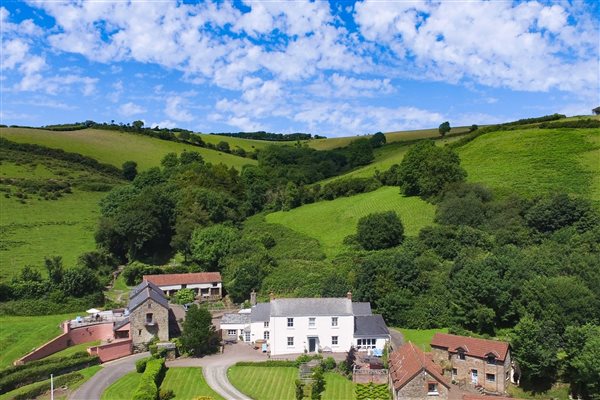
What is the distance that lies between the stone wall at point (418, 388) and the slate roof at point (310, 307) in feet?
41.5

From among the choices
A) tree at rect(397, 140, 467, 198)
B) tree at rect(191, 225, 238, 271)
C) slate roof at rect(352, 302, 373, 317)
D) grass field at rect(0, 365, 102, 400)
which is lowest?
grass field at rect(0, 365, 102, 400)

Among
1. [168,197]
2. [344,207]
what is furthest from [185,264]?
[344,207]

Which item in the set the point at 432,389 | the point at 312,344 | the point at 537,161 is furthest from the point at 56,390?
the point at 537,161

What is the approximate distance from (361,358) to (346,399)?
26.6ft

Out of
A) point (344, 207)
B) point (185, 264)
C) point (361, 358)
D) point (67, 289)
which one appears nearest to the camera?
point (361, 358)

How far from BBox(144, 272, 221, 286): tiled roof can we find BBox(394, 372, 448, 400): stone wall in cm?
3716

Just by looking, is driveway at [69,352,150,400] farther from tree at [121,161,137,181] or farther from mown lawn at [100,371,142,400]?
tree at [121,161,137,181]

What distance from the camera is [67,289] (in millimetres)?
63312

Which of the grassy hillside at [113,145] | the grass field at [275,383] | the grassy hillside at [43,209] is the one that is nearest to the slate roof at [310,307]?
the grass field at [275,383]

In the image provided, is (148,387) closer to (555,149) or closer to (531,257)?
(531,257)

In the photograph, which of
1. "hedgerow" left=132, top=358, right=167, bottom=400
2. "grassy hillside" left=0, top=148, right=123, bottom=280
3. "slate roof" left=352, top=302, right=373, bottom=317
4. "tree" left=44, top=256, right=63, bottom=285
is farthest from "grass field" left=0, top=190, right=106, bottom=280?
"slate roof" left=352, top=302, right=373, bottom=317

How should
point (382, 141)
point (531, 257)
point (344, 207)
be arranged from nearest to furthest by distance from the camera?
1. point (531, 257)
2. point (344, 207)
3. point (382, 141)

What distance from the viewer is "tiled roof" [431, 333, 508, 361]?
39812 millimetres

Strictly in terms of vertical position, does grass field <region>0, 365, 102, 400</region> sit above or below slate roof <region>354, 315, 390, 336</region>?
below
